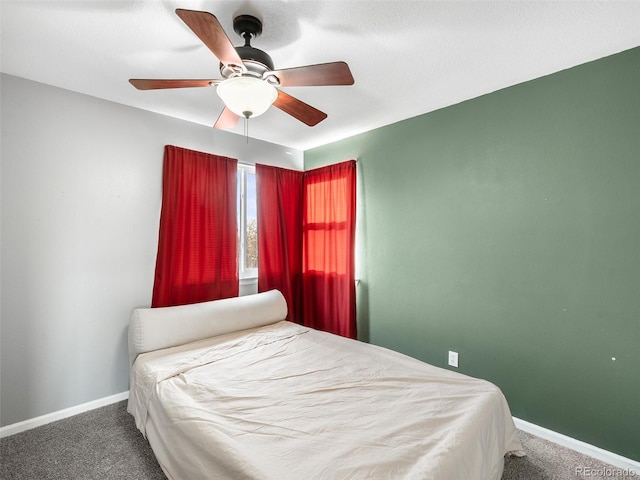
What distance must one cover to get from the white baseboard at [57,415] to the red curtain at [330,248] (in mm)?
1937

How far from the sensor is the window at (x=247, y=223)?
336cm

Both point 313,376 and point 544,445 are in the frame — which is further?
point 544,445

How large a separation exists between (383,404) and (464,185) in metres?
1.81

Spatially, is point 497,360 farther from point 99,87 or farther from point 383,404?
point 99,87

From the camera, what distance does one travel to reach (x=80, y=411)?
234 centimetres

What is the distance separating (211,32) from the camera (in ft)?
3.99

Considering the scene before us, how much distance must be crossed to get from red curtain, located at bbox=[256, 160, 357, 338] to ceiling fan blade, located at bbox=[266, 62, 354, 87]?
5.64 ft

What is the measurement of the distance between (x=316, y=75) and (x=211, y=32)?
0.50 meters

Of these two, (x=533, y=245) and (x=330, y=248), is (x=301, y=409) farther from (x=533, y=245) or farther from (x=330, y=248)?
(x=330, y=248)

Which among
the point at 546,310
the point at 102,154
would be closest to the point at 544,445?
the point at 546,310

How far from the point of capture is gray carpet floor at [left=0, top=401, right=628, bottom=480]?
1.74 metres

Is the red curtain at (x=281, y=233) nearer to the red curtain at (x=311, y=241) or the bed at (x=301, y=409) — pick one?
the red curtain at (x=311, y=241)

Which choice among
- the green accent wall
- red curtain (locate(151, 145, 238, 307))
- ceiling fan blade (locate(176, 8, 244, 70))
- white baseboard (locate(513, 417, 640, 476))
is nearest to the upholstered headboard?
red curtain (locate(151, 145, 238, 307))

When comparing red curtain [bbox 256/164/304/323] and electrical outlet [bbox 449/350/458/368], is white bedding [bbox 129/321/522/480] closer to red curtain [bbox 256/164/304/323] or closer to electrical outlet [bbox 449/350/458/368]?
electrical outlet [bbox 449/350/458/368]
